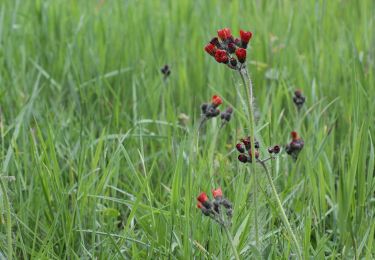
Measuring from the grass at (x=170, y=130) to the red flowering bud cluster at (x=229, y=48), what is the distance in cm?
28

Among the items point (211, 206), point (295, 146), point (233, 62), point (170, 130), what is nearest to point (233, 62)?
point (233, 62)

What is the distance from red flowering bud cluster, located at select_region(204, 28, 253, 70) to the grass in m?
0.28

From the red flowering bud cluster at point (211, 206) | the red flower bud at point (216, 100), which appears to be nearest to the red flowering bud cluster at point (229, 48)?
the red flowering bud cluster at point (211, 206)

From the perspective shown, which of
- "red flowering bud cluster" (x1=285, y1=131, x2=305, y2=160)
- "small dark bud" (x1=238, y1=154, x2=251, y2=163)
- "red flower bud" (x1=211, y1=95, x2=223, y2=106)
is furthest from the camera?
"red flower bud" (x1=211, y1=95, x2=223, y2=106)

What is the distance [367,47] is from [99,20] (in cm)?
163

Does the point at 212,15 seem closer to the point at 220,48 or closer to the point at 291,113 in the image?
the point at 291,113

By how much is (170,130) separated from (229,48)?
1185mm

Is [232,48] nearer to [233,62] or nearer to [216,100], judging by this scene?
[233,62]

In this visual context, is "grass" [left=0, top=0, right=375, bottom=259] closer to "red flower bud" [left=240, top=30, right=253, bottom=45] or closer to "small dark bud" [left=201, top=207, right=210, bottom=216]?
"small dark bud" [left=201, top=207, right=210, bottom=216]

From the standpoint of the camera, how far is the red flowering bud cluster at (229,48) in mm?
2197

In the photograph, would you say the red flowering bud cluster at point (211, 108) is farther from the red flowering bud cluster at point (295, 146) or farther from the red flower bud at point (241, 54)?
the red flower bud at point (241, 54)

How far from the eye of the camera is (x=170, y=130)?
3.45 metres

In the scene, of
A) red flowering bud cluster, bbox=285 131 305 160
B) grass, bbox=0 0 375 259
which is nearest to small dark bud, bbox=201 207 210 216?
grass, bbox=0 0 375 259

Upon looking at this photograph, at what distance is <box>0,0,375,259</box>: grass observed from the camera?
8.42 feet
